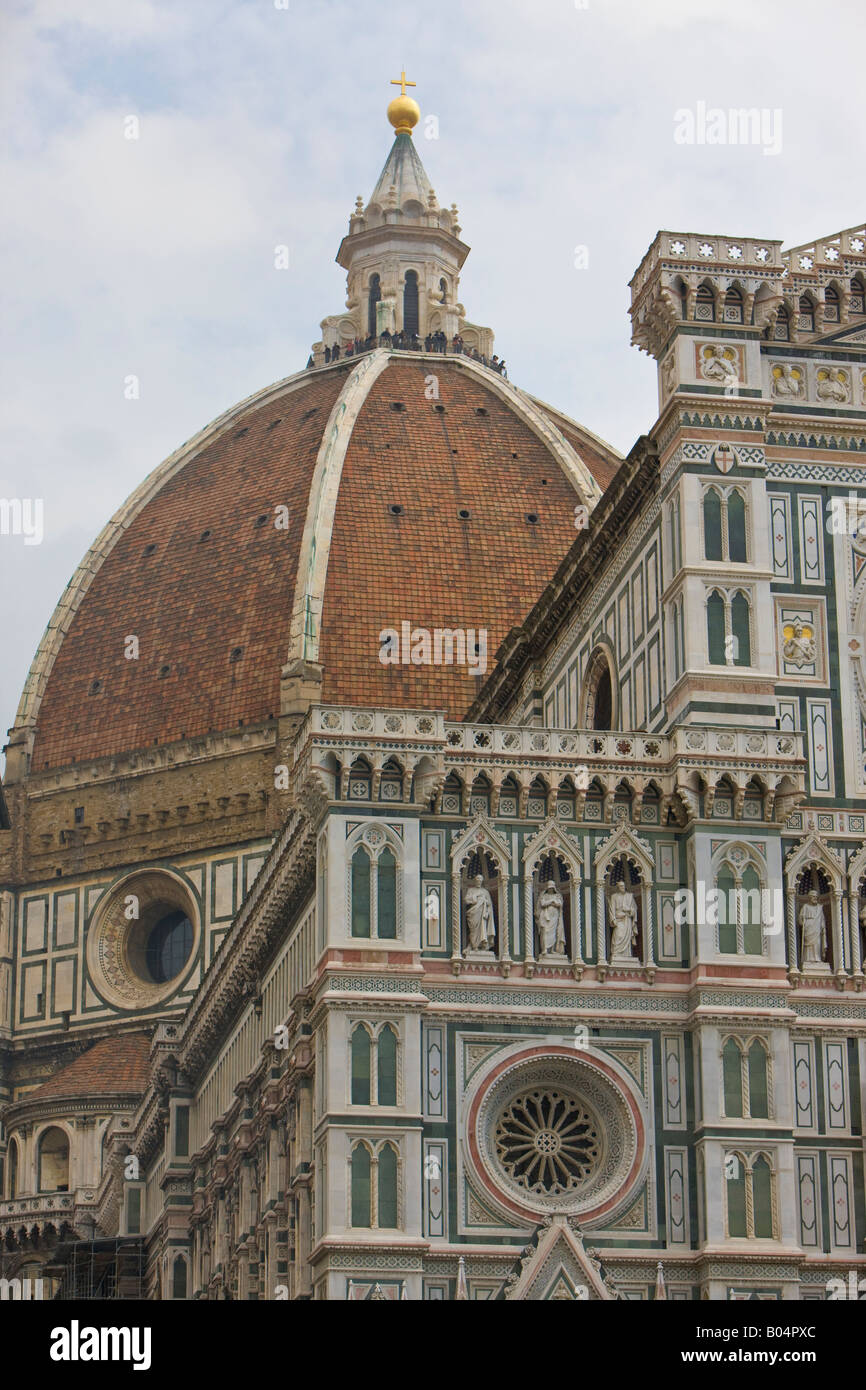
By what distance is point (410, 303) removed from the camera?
277 feet

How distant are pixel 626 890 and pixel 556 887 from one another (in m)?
0.99

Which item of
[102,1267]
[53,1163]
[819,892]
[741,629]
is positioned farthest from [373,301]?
[819,892]

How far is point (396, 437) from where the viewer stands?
7512cm

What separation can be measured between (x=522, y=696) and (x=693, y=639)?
9.82 meters

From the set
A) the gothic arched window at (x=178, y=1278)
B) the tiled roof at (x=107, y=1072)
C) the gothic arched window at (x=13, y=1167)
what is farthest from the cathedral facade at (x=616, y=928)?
the gothic arched window at (x=13, y=1167)

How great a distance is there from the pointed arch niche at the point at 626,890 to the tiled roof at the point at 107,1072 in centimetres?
2685

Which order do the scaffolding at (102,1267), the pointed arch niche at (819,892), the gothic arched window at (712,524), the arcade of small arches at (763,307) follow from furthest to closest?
1. the scaffolding at (102,1267)
2. the arcade of small arches at (763,307)
3. the gothic arched window at (712,524)
4. the pointed arch niche at (819,892)

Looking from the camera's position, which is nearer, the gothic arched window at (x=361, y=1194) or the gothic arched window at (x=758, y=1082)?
the gothic arched window at (x=361, y=1194)

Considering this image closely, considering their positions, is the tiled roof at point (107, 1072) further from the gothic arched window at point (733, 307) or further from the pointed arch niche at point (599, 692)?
the gothic arched window at point (733, 307)

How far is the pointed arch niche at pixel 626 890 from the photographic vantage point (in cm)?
3662

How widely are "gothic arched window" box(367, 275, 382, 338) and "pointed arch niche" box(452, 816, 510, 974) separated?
159 ft

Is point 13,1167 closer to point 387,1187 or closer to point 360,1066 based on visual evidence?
point 360,1066
